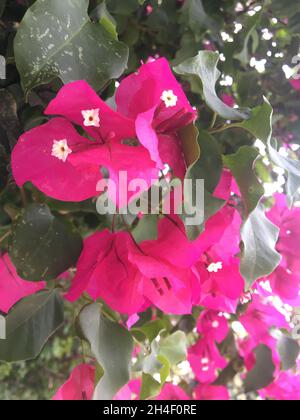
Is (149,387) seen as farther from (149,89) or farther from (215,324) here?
(149,89)

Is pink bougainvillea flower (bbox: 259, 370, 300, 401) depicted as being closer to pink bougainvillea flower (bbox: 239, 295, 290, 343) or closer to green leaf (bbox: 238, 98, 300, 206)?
pink bougainvillea flower (bbox: 239, 295, 290, 343)

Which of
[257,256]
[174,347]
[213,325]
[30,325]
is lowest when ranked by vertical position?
[213,325]

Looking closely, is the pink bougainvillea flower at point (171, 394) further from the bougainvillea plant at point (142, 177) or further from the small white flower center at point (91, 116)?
the small white flower center at point (91, 116)

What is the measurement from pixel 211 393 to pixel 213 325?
14 cm

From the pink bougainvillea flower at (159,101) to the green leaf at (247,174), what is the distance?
0.17 feet

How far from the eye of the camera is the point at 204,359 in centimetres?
80

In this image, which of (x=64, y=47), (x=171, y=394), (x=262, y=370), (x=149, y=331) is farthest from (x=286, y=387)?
(x=64, y=47)

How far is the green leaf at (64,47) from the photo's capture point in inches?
13.6

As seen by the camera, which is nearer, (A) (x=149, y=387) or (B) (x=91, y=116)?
(B) (x=91, y=116)

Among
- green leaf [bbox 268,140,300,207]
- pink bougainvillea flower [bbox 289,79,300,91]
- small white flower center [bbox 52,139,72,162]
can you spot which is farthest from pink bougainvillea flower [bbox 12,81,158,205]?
pink bougainvillea flower [bbox 289,79,300,91]

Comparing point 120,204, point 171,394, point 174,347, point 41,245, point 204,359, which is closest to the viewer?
point 120,204

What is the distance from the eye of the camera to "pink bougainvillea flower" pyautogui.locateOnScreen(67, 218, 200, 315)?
0.42 metres

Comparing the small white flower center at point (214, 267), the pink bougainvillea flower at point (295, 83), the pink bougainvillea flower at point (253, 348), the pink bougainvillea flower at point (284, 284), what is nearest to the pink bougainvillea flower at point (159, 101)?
the small white flower center at point (214, 267)
